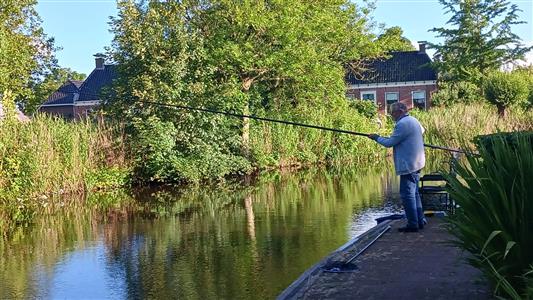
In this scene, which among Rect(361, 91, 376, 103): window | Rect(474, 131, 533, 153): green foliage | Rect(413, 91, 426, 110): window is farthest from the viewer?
Rect(361, 91, 376, 103): window

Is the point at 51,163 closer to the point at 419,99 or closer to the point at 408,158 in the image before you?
the point at 408,158

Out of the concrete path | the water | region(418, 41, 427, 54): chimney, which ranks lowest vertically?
the water

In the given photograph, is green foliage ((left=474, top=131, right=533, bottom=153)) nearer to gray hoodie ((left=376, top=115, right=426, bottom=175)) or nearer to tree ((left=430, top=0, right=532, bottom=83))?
gray hoodie ((left=376, top=115, right=426, bottom=175))

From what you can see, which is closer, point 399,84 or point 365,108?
point 365,108

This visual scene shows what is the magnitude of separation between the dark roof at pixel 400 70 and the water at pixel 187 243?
36061 mm

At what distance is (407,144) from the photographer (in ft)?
27.8

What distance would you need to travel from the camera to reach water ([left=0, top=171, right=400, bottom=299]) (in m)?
8.21

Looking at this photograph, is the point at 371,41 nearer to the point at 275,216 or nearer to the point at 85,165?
the point at 85,165

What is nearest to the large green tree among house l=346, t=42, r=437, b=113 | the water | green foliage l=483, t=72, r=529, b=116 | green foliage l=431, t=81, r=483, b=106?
the water

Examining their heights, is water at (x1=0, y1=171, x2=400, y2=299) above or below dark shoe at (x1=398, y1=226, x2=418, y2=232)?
below

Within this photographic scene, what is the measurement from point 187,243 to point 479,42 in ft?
137

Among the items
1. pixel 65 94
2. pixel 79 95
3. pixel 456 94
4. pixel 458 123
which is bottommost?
pixel 458 123

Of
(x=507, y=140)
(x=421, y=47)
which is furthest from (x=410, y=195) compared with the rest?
(x=421, y=47)

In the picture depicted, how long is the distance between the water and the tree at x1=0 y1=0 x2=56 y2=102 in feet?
54.4
